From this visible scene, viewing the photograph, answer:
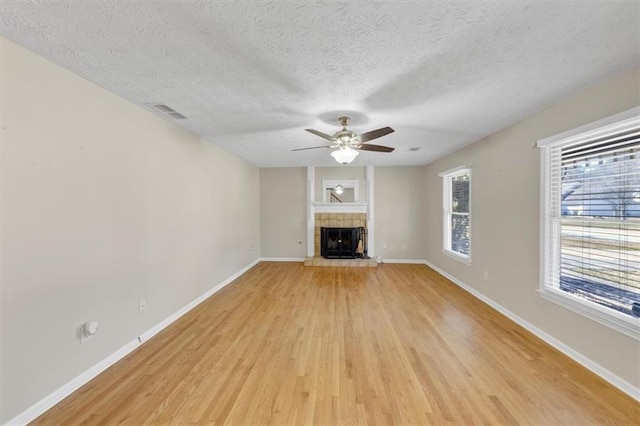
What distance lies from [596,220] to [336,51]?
2.65 metres

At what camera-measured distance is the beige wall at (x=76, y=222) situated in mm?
1568

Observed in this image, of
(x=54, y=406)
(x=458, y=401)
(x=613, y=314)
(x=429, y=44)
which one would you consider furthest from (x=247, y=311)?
(x=613, y=314)

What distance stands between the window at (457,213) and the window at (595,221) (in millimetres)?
1560

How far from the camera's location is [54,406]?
174 centimetres

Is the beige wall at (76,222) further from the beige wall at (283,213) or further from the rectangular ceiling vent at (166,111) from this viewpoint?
the beige wall at (283,213)

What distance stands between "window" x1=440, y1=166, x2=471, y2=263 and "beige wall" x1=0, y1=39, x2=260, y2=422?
447 centimetres

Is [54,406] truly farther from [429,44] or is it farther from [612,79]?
[612,79]

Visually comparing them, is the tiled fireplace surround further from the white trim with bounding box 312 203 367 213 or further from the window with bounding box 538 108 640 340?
the window with bounding box 538 108 640 340

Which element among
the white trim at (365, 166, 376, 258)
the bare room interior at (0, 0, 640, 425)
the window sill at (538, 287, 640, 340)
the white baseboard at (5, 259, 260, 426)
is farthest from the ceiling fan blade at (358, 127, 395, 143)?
the white trim at (365, 166, 376, 258)

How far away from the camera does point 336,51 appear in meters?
1.63

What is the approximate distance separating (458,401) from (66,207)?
126 inches

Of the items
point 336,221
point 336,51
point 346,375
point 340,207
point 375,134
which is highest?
point 336,51

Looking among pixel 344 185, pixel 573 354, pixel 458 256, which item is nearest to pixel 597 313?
pixel 573 354

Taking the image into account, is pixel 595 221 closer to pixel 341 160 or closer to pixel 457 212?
pixel 341 160
